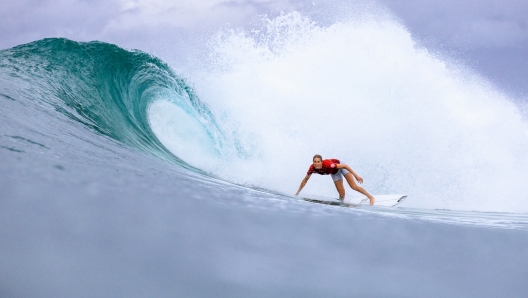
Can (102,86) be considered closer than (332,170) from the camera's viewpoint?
No

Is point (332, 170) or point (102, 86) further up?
point (102, 86)

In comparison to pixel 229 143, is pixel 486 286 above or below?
below

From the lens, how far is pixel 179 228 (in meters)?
2.00

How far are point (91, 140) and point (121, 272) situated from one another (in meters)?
2.81

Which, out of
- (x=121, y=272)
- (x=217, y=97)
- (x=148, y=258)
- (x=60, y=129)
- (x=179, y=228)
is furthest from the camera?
(x=217, y=97)

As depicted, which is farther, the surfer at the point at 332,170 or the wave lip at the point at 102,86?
the surfer at the point at 332,170

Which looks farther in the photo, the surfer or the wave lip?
the surfer

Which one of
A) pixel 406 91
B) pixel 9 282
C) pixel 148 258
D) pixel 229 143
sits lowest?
pixel 9 282

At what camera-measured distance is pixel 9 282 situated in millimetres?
1394

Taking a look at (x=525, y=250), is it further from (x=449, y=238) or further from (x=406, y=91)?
(x=406, y=91)

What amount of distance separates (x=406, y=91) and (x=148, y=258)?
11992 mm

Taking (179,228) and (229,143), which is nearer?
(179,228)

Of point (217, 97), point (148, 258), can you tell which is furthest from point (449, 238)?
point (217, 97)

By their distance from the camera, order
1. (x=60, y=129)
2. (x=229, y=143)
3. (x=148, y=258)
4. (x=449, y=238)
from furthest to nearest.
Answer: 1. (x=229, y=143)
2. (x=60, y=129)
3. (x=449, y=238)
4. (x=148, y=258)
